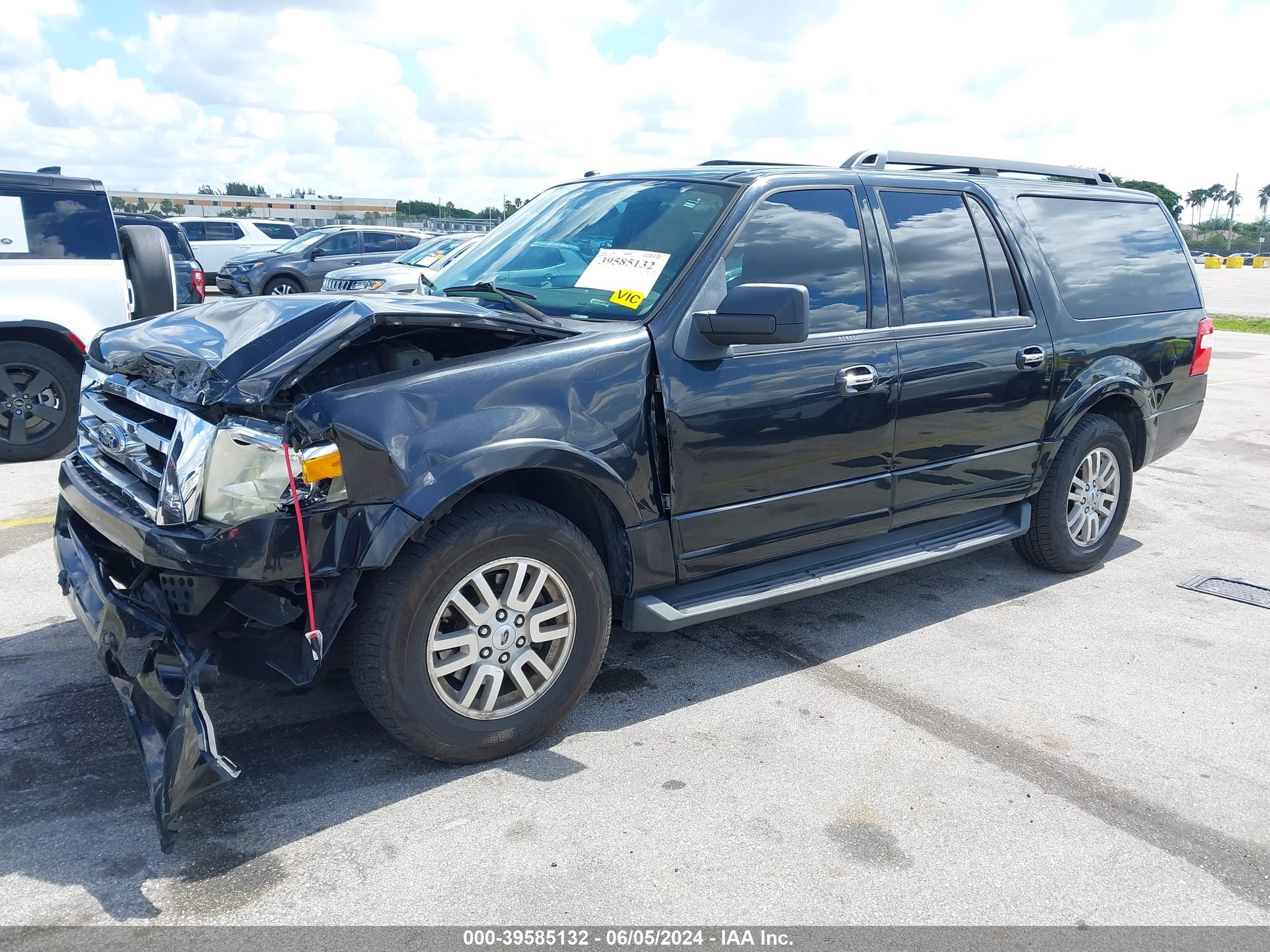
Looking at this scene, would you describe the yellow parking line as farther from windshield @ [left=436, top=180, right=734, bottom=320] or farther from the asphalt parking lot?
windshield @ [left=436, top=180, right=734, bottom=320]

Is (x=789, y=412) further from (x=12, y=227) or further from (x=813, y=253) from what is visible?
(x=12, y=227)

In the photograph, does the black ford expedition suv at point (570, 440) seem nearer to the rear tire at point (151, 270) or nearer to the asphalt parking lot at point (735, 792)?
the asphalt parking lot at point (735, 792)

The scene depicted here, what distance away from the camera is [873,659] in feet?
14.2

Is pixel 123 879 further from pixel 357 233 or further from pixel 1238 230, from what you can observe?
pixel 1238 230

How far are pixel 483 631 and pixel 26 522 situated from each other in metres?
3.96

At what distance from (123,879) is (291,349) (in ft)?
4.86

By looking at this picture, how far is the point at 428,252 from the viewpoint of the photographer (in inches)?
553

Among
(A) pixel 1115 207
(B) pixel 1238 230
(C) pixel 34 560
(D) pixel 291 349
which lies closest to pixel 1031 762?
(D) pixel 291 349

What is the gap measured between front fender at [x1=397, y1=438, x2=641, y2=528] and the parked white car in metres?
22.9

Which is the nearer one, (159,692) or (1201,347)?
(159,692)

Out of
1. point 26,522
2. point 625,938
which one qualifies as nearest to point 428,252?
point 26,522

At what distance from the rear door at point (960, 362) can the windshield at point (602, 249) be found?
0.95 meters

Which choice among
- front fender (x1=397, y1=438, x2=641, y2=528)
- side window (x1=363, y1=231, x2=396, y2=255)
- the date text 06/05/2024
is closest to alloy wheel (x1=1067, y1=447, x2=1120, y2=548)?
front fender (x1=397, y1=438, x2=641, y2=528)

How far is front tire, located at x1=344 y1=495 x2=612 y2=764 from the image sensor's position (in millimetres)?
3031
